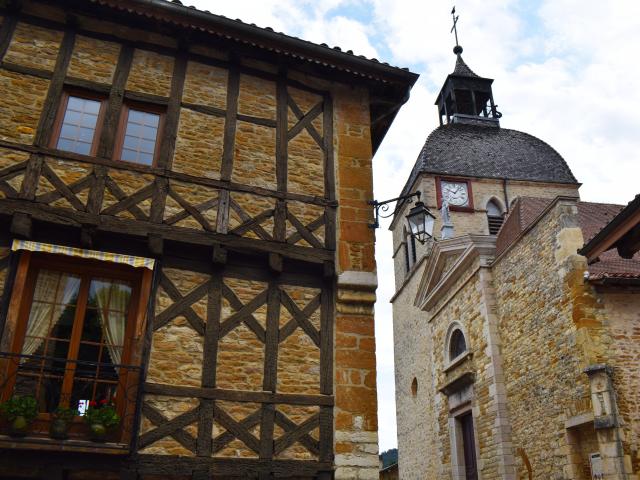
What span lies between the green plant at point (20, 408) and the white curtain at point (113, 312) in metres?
0.80

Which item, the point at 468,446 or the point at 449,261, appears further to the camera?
the point at 449,261

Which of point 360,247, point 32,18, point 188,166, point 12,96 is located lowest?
point 360,247

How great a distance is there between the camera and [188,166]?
20.6 feet

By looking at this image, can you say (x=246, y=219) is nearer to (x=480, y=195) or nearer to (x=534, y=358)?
(x=534, y=358)

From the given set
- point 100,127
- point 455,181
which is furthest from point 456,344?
point 100,127

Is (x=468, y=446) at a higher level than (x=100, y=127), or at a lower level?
lower

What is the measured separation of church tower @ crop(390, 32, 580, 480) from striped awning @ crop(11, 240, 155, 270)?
28.2ft

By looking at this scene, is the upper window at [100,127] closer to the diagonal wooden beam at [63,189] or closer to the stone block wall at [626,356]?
the diagonal wooden beam at [63,189]

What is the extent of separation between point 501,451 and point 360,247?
7.00 metres

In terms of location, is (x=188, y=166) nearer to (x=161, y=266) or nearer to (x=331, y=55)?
(x=161, y=266)

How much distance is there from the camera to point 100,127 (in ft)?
20.3

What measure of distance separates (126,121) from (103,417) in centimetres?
321

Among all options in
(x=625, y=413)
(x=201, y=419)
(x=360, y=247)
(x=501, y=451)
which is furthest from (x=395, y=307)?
(x=201, y=419)

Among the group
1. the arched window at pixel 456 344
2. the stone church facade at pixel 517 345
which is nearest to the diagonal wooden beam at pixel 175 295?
the stone church facade at pixel 517 345
